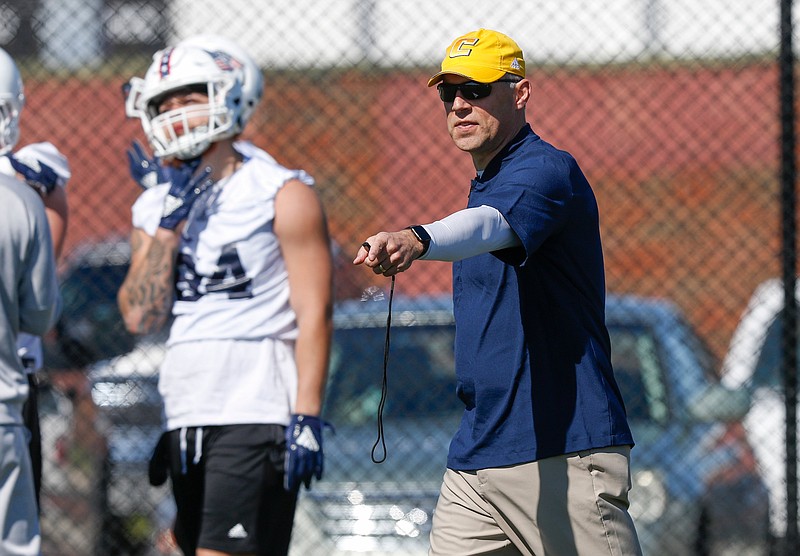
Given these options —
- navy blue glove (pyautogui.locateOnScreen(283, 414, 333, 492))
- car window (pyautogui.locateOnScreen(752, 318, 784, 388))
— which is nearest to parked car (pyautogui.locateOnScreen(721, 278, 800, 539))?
car window (pyautogui.locateOnScreen(752, 318, 784, 388))

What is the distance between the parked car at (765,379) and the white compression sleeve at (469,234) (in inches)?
114

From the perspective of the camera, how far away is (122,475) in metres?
5.97

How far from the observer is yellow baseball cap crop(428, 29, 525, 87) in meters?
3.16

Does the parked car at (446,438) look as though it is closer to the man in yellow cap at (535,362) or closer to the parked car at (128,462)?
the parked car at (128,462)

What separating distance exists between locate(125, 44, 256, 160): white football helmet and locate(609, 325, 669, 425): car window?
8.00ft

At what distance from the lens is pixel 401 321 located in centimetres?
585

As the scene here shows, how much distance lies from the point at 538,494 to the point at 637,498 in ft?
8.04

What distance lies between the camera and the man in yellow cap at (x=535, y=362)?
9.91ft

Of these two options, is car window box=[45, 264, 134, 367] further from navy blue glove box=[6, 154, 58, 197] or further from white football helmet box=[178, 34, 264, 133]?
white football helmet box=[178, 34, 264, 133]

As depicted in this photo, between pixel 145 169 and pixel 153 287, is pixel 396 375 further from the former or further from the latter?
pixel 153 287

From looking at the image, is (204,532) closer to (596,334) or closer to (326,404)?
(596,334)

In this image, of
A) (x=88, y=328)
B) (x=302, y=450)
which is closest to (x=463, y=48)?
(x=302, y=450)

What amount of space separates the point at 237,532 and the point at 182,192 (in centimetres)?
107

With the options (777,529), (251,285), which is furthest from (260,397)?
(777,529)
